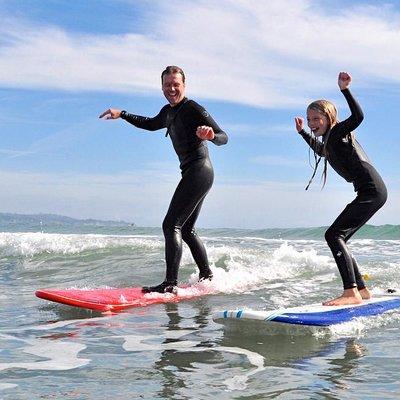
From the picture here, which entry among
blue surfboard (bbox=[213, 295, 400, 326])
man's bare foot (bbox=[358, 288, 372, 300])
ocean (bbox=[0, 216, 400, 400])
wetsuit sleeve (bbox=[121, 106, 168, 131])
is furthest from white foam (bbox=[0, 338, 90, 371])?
wetsuit sleeve (bbox=[121, 106, 168, 131])

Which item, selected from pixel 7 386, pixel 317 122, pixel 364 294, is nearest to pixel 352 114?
pixel 317 122

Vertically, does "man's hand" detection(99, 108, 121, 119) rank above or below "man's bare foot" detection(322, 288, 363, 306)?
above

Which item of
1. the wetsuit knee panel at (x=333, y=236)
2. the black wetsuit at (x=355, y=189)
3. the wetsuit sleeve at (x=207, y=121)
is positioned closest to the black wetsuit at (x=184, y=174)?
the wetsuit sleeve at (x=207, y=121)

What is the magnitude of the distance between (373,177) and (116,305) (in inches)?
102

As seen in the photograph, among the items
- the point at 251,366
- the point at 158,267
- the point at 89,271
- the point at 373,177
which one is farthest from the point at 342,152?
the point at 89,271

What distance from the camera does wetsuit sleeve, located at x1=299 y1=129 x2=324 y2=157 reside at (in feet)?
18.7

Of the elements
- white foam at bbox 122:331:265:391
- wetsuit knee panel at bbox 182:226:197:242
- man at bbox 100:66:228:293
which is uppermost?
man at bbox 100:66:228:293

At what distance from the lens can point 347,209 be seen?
5.63 metres

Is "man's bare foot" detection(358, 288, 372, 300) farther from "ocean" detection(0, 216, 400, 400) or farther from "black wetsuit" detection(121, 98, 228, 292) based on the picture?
"black wetsuit" detection(121, 98, 228, 292)

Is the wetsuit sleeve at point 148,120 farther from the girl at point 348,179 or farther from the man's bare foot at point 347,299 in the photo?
the man's bare foot at point 347,299

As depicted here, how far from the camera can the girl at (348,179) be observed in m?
5.50

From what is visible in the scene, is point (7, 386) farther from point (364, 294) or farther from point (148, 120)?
point (148, 120)

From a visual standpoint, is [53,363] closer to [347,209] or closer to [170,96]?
[347,209]

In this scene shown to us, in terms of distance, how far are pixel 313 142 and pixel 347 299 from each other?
4.58 feet
